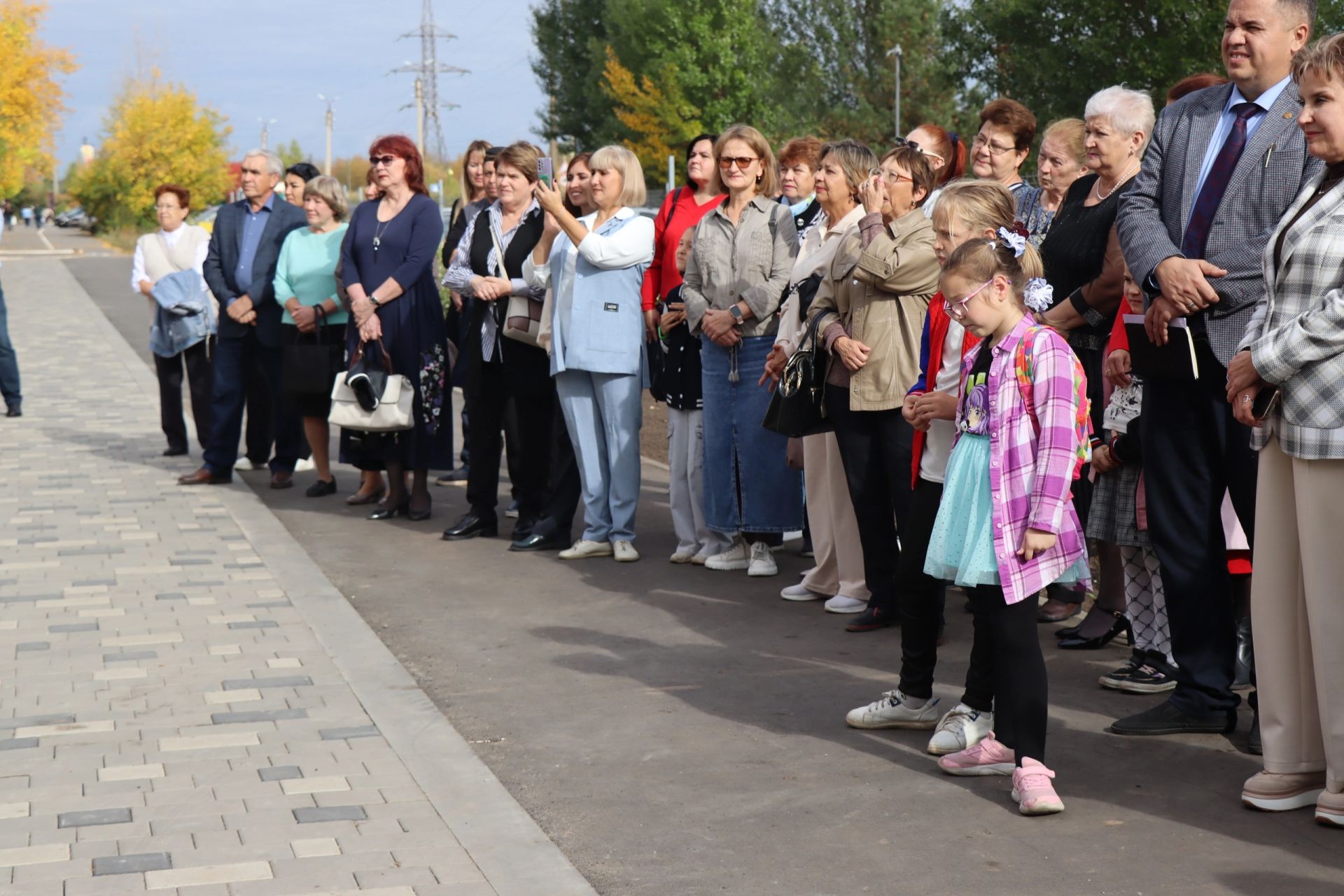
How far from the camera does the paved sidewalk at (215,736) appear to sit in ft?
13.3

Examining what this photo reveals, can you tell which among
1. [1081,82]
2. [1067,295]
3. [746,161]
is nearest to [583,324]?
[746,161]

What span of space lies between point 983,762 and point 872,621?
6.25 feet

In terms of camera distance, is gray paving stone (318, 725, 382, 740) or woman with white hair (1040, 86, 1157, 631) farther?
woman with white hair (1040, 86, 1157, 631)

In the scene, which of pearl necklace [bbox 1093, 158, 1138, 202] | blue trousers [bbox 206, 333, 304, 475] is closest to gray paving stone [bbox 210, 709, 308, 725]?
pearl necklace [bbox 1093, 158, 1138, 202]

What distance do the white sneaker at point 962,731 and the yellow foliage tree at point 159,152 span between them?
212 feet

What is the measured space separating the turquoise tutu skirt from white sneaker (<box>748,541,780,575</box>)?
3.03 m

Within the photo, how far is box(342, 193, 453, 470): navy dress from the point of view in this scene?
9.27 metres

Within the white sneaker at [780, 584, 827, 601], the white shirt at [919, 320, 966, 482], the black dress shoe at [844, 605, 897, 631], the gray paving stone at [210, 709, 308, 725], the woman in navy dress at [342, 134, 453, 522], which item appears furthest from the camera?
the woman in navy dress at [342, 134, 453, 522]

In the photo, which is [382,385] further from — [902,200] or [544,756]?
[544,756]

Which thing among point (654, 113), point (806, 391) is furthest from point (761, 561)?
point (654, 113)

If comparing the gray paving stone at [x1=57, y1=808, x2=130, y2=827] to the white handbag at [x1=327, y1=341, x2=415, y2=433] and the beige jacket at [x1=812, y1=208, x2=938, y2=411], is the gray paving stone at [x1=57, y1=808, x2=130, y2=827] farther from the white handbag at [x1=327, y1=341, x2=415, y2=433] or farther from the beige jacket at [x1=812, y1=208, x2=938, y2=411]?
the white handbag at [x1=327, y1=341, x2=415, y2=433]

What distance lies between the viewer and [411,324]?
368 inches

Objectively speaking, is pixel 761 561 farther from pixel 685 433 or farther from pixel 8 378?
pixel 8 378

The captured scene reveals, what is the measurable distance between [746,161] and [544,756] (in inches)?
142
